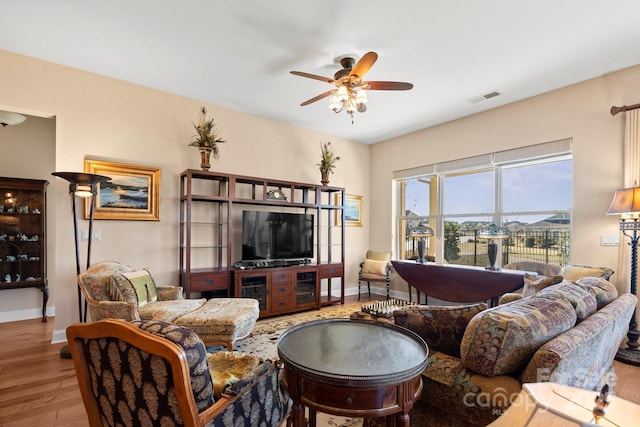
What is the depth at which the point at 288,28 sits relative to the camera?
2.54 metres

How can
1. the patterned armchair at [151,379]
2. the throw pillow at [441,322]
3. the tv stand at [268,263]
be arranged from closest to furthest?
the patterned armchair at [151,379]
the throw pillow at [441,322]
the tv stand at [268,263]

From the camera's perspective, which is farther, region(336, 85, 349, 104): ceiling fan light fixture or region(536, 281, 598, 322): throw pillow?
region(336, 85, 349, 104): ceiling fan light fixture

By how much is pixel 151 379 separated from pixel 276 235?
3.27m

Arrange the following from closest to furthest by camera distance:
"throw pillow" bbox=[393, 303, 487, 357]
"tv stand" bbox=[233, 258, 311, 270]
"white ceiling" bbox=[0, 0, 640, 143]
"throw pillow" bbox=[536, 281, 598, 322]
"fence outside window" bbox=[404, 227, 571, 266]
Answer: "throw pillow" bbox=[393, 303, 487, 357] < "throw pillow" bbox=[536, 281, 598, 322] < "white ceiling" bbox=[0, 0, 640, 143] < "fence outside window" bbox=[404, 227, 571, 266] < "tv stand" bbox=[233, 258, 311, 270]

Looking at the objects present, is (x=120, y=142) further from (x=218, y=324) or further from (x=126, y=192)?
(x=218, y=324)

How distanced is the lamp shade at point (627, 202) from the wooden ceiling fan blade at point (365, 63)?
8.41ft

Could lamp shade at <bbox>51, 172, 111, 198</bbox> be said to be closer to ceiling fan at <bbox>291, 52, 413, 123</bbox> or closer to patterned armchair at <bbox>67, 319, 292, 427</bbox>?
ceiling fan at <bbox>291, 52, 413, 123</bbox>

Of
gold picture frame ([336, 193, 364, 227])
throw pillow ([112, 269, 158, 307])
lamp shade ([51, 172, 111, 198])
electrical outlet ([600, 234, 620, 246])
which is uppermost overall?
lamp shade ([51, 172, 111, 198])

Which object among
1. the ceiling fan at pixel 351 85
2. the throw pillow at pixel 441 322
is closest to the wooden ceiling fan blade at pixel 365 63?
the ceiling fan at pixel 351 85

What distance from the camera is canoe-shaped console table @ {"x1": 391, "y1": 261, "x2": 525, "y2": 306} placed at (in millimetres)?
3418

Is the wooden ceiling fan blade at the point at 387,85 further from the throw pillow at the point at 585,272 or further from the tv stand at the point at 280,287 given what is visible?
the tv stand at the point at 280,287

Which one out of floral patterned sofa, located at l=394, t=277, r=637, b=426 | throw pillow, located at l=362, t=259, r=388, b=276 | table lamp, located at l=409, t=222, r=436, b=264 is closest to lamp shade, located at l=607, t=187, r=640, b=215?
floral patterned sofa, located at l=394, t=277, r=637, b=426

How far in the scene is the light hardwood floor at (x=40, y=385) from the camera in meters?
1.91

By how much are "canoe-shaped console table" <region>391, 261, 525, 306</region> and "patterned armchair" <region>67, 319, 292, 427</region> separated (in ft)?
10.3
